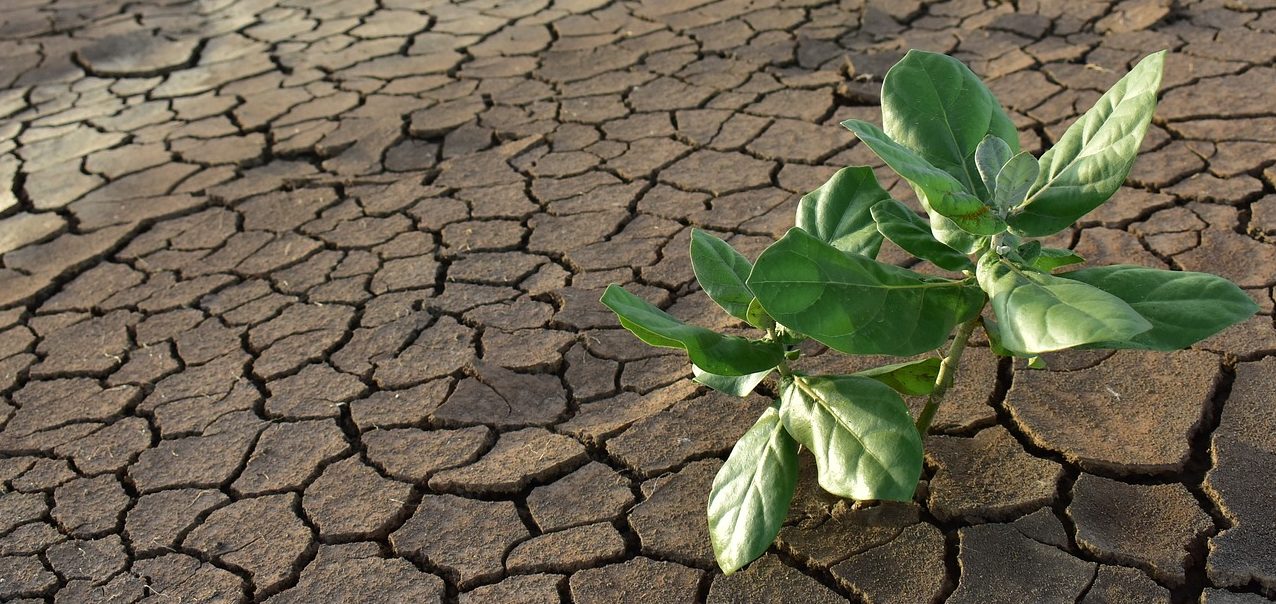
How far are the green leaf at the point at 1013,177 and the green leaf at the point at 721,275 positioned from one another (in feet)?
1.31

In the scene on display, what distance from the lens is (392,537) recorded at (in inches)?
84.4

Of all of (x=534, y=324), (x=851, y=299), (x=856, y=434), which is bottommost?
(x=534, y=324)

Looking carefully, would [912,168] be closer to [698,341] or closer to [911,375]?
[698,341]

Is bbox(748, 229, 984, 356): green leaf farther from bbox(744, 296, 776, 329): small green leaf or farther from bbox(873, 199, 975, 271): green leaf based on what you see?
bbox(744, 296, 776, 329): small green leaf

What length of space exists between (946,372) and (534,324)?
114cm

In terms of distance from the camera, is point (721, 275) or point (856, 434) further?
point (721, 275)

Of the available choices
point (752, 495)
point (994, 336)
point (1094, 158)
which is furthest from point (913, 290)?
point (752, 495)

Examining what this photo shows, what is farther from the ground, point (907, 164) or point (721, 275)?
point (907, 164)

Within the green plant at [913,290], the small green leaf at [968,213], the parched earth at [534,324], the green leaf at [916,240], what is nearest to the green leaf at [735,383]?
the green plant at [913,290]

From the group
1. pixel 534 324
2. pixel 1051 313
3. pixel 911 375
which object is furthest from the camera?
pixel 534 324

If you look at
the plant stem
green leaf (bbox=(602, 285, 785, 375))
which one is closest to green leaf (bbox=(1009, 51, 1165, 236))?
the plant stem

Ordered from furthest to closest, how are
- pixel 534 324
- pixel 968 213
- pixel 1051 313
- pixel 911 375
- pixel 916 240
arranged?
pixel 534 324 < pixel 911 375 < pixel 916 240 < pixel 968 213 < pixel 1051 313

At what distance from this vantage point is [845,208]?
1933 mm

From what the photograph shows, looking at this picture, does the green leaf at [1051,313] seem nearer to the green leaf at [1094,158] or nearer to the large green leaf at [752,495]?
the green leaf at [1094,158]
